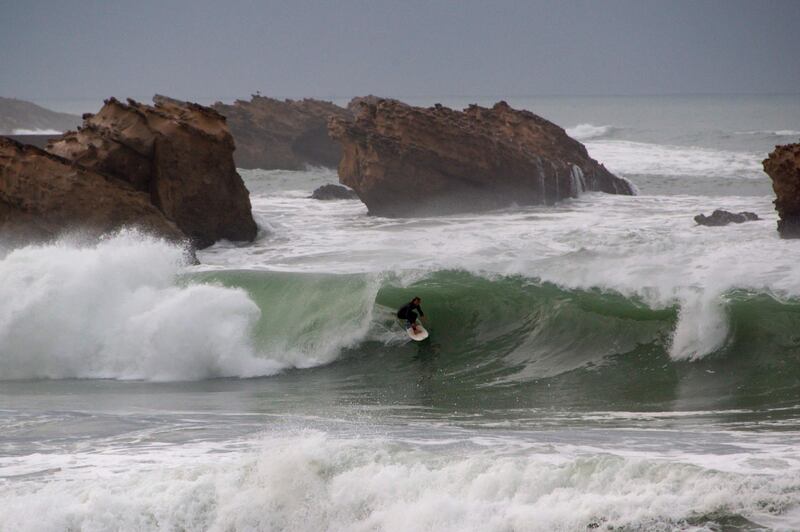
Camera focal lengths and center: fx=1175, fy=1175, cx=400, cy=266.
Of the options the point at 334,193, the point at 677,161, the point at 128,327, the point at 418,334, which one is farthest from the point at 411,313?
the point at 677,161

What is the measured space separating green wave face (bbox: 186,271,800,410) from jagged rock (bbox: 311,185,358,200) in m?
15.5

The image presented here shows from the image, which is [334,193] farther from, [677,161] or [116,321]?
[677,161]

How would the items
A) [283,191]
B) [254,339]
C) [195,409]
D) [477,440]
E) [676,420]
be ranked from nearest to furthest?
[477,440], [676,420], [195,409], [254,339], [283,191]

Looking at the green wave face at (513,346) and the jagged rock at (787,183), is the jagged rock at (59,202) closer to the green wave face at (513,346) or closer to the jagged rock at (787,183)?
the green wave face at (513,346)

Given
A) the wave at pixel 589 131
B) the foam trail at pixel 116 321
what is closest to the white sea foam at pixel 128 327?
the foam trail at pixel 116 321

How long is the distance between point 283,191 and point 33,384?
912 inches

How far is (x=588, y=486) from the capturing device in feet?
29.7

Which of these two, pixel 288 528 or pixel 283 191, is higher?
pixel 283 191

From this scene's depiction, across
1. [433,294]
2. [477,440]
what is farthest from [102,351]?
[477,440]

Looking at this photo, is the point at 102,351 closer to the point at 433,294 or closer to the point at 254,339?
the point at 254,339

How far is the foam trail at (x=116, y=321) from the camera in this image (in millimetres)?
16422

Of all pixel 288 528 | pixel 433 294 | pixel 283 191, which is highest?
pixel 283 191

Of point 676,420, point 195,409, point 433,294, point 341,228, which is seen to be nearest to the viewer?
point 676,420

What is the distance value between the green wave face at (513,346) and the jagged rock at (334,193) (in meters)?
15.5
